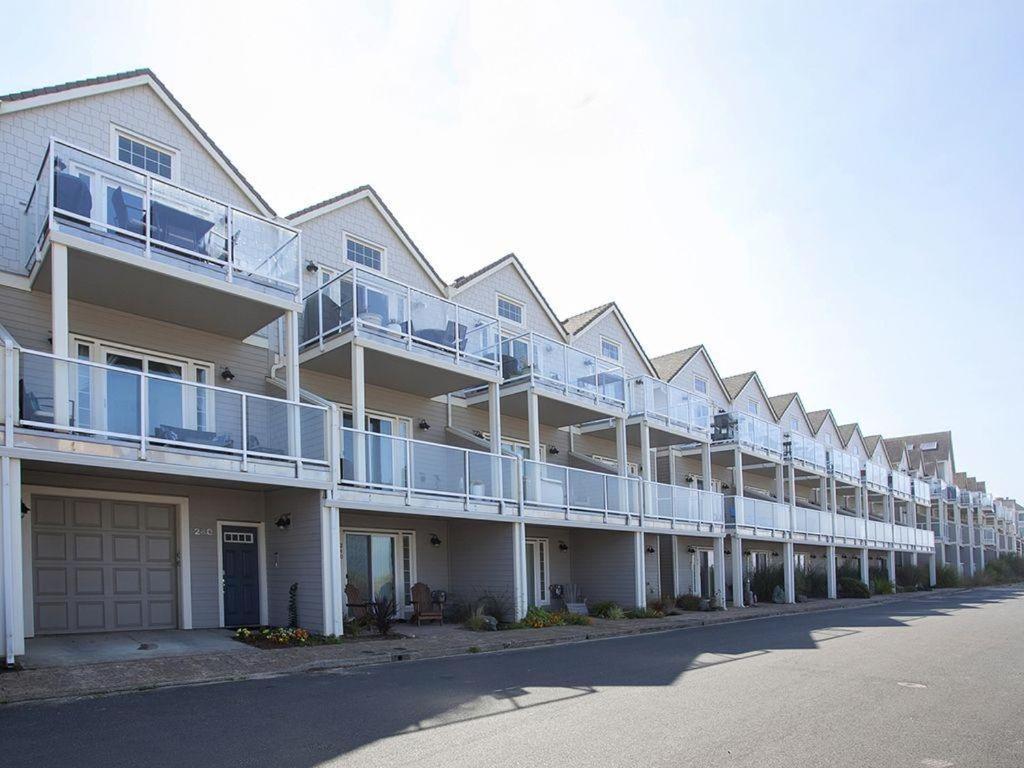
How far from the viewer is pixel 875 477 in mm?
46844

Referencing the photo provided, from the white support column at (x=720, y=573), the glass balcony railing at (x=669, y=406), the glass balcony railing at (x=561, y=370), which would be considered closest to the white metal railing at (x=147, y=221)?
the glass balcony railing at (x=561, y=370)

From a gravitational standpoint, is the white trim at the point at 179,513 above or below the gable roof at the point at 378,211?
below

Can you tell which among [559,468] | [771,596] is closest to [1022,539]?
[771,596]

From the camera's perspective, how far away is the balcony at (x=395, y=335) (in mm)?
18266

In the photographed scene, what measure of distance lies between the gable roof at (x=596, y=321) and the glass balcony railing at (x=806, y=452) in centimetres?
760

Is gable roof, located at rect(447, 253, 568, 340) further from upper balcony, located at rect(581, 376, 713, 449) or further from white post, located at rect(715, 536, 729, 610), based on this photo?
white post, located at rect(715, 536, 729, 610)

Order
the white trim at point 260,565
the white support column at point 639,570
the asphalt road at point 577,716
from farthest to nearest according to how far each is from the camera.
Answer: the white support column at point 639,570, the white trim at point 260,565, the asphalt road at point 577,716

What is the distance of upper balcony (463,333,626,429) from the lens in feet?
75.5

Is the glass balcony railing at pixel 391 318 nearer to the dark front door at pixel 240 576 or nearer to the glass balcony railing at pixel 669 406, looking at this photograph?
the dark front door at pixel 240 576

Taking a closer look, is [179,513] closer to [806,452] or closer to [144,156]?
[144,156]

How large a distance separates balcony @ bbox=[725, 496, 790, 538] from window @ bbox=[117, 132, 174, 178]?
20.6m

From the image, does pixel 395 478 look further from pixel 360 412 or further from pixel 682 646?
pixel 682 646

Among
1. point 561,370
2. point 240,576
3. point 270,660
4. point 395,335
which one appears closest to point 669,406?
point 561,370

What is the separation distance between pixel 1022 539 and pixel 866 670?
99.2m
